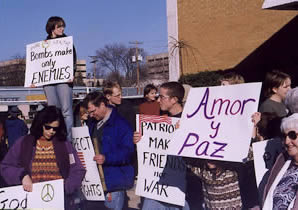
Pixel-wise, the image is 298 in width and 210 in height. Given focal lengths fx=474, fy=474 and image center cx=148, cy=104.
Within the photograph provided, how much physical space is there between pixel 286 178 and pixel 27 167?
6.83ft

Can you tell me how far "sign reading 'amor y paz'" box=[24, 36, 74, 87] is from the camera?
5.87m

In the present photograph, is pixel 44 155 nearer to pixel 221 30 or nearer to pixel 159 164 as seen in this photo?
pixel 159 164

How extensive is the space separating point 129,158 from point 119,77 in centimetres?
6615

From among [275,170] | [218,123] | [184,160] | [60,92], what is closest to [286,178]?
[275,170]

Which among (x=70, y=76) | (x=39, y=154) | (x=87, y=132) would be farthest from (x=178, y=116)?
(x=70, y=76)

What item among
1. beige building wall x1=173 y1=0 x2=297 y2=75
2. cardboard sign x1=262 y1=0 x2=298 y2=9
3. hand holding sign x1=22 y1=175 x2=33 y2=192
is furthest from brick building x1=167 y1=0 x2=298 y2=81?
hand holding sign x1=22 y1=175 x2=33 y2=192

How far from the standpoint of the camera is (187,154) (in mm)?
3676

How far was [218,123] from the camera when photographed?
3.59 meters

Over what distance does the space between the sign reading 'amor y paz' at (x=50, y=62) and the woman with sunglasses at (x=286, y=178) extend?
10.7ft

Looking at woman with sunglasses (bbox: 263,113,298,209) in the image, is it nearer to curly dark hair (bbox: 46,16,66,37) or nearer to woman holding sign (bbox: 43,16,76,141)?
woman holding sign (bbox: 43,16,76,141)

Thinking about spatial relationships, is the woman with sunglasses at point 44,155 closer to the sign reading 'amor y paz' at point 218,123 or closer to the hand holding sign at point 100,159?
the hand holding sign at point 100,159

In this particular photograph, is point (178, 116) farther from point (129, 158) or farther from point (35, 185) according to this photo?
point (35, 185)

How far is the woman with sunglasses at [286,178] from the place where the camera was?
10.1 ft

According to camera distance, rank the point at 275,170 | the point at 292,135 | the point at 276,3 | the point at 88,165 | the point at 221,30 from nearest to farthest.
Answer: the point at 292,135 → the point at 275,170 → the point at 88,165 → the point at 276,3 → the point at 221,30
